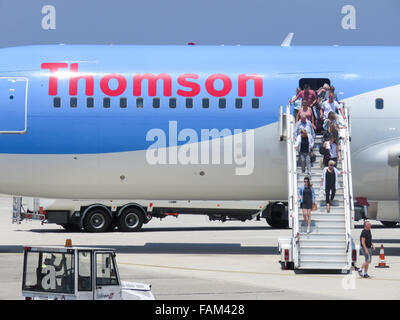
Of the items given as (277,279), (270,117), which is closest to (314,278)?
(277,279)

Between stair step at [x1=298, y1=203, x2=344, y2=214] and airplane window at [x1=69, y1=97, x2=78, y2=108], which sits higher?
A: airplane window at [x1=69, y1=97, x2=78, y2=108]

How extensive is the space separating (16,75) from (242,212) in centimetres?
1611

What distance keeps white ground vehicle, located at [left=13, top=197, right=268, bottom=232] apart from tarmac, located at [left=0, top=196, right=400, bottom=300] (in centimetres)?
71

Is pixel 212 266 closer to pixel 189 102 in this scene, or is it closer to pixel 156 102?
pixel 189 102

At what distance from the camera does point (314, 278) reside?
20.9 metres

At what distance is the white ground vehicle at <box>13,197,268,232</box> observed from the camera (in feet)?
120

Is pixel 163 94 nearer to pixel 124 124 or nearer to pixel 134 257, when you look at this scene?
pixel 124 124

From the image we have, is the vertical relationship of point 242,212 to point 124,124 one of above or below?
below

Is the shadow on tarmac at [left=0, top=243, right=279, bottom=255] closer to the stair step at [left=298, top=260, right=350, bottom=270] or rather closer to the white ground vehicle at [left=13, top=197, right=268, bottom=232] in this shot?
the stair step at [left=298, top=260, right=350, bottom=270]

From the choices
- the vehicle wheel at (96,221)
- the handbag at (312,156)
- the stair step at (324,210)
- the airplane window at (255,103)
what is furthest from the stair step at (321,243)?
the vehicle wheel at (96,221)

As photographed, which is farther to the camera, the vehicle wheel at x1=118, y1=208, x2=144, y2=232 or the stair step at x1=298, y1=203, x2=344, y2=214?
the vehicle wheel at x1=118, y1=208, x2=144, y2=232

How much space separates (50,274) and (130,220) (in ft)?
77.3

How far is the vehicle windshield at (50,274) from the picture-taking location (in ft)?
45.4

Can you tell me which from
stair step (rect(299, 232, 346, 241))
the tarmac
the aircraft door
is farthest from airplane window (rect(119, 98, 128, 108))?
stair step (rect(299, 232, 346, 241))
